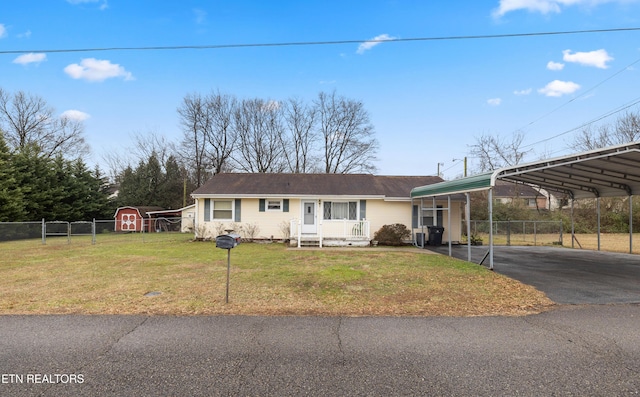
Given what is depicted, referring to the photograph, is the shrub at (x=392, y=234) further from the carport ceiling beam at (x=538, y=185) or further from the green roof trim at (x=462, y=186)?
the carport ceiling beam at (x=538, y=185)

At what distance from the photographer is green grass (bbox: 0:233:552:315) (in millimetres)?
5496

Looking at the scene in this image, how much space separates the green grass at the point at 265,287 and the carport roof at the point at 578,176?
2.68m

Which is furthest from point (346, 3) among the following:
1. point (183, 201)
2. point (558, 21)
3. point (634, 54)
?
point (183, 201)

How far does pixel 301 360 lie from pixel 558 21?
1260cm

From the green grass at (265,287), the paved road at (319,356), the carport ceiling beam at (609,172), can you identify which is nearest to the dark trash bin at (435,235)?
the green grass at (265,287)

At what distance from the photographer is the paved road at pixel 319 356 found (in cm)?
296

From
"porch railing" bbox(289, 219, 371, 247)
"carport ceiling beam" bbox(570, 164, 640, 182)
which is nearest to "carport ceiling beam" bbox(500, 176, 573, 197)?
"carport ceiling beam" bbox(570, 164, 640, 182)

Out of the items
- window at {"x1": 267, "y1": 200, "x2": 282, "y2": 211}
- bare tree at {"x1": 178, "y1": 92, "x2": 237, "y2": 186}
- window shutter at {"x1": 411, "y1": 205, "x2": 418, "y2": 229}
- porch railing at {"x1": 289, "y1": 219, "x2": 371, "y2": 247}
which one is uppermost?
bare tree at {"x1": 178, "y1": 92, "x2": 237, "y2": 186}

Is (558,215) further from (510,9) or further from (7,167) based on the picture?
(7,167)

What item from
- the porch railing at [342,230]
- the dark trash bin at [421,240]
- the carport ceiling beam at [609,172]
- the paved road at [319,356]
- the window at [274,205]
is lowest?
the paved road at [319,356]

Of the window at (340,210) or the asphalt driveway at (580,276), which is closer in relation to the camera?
the asphalt driveway at (580,276)

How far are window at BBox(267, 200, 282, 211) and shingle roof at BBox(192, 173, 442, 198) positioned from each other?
0.47 meters

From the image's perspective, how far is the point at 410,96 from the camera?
1878 cm

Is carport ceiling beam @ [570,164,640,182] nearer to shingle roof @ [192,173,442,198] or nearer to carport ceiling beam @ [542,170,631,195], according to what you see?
carport ceiling beam @ [542,170,631,195]
